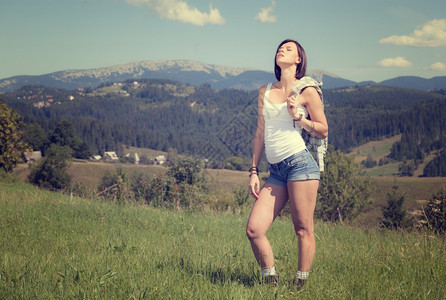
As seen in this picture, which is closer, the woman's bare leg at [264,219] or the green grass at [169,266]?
the green grass at [169,266]

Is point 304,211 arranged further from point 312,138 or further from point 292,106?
point 292,106

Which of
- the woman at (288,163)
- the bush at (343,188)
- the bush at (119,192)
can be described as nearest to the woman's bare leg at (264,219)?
the woman at (288,163)

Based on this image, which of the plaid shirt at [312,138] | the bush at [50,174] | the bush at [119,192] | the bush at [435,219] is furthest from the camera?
the bush at [50,174]

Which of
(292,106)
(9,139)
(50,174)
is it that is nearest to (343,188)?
(9,139)

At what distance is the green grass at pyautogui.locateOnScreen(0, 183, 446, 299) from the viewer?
9.30 ft

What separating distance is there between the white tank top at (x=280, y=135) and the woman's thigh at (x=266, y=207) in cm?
26

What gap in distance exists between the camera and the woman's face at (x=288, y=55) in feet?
10.5

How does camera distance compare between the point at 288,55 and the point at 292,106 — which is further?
the point at 288,55

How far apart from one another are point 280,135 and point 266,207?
65cm

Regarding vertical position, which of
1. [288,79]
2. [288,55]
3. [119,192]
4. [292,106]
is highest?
[288,55]

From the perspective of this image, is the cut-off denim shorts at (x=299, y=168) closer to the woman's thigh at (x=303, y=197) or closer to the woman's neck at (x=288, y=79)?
the woman's thigh at (x=303, y=197)

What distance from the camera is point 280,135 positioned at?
3.08m

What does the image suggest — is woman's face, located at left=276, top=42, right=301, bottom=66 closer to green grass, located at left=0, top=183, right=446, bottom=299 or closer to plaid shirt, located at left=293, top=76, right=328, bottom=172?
plaid shirt, located at left=293, top=76, right=328, bottom=172

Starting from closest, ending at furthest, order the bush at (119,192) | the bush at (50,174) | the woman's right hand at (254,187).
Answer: the woman's right hand at (254,187) < the bush at (119,192) < the bush at (50,174)
